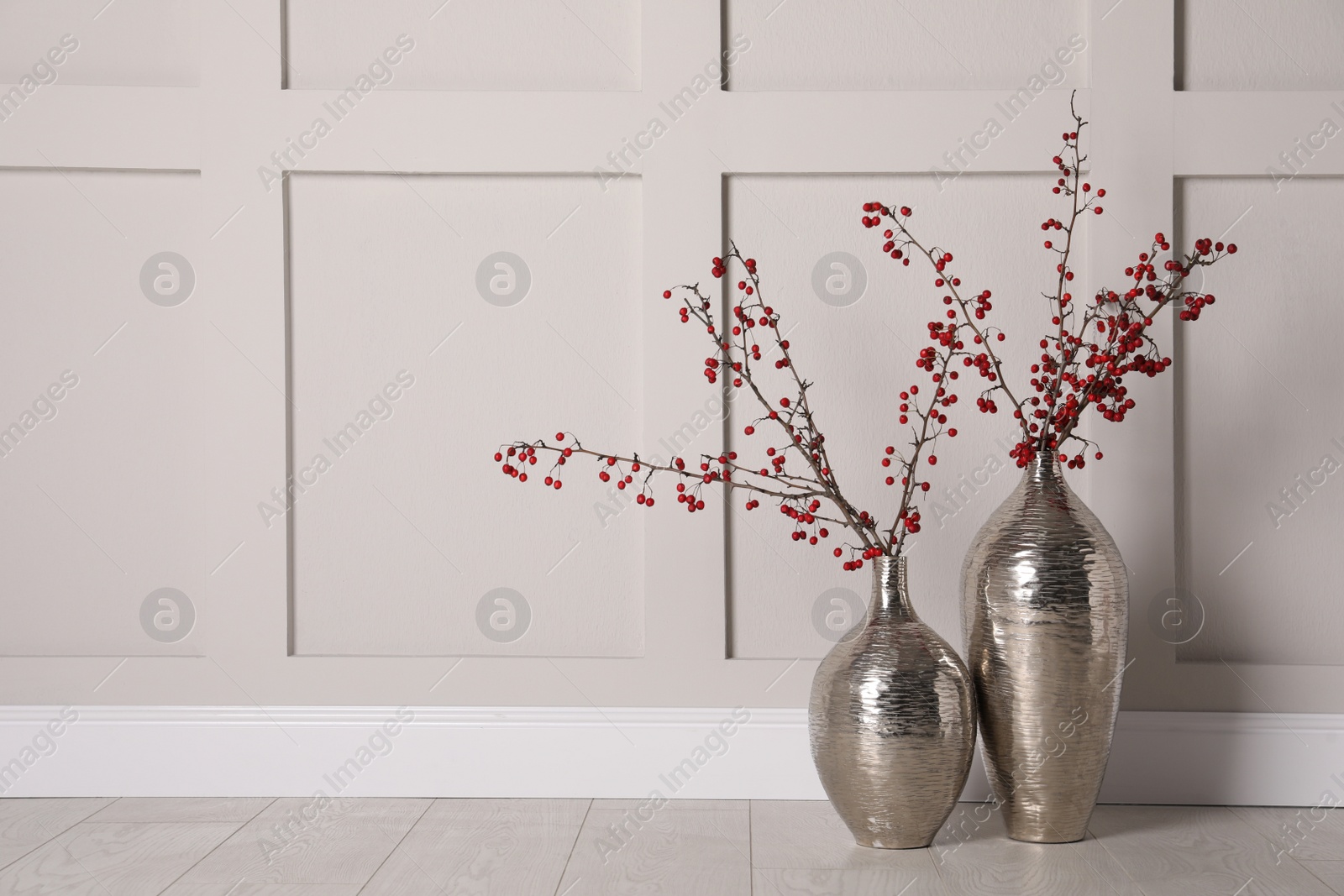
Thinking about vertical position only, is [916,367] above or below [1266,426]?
above

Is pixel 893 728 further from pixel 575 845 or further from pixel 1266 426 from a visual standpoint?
pixel 1266 426

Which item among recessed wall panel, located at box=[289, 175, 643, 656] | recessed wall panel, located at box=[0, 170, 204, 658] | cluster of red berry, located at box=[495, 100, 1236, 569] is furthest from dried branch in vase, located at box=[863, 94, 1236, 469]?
recessed wall panel, located at box=[0, 170, 204, 658]

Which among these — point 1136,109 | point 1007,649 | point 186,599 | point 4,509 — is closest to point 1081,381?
point 1007,649

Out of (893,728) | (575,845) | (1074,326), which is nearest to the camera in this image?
(893,728)

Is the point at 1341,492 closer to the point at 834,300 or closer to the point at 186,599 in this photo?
the point at 834,300

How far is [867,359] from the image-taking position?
63.1 inches

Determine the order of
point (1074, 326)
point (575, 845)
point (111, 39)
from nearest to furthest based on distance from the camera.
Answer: point (575, 845), point (1074, 326), point (111, 39)

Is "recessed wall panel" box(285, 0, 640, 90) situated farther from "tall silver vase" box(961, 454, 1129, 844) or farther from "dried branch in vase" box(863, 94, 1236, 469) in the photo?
"tall silver vase" box(961, 454, 1129, 844)

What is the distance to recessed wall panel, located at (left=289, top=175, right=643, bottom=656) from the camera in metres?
1.61

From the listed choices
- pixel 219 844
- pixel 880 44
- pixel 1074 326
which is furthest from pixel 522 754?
pixel 880 44

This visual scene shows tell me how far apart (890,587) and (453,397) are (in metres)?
0.80

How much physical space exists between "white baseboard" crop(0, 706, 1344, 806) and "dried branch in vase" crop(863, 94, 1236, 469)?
1.77 feet

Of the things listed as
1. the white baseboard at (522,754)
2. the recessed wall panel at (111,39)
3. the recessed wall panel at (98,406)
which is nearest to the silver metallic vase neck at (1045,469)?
the white baseboard at (522,754)

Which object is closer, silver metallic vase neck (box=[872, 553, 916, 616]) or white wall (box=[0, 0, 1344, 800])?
silver metallic vase neck (box=[872, 553, 916, 616])
